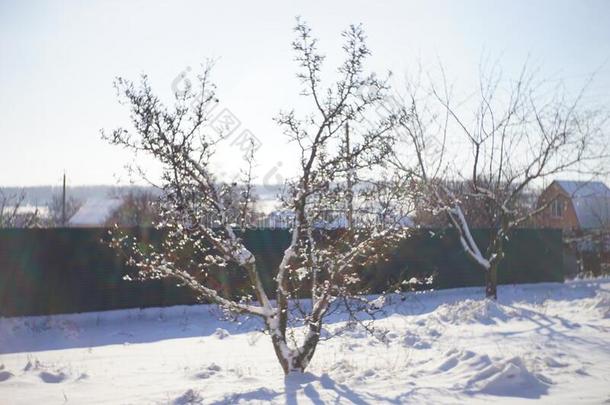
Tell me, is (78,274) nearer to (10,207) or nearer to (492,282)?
(492,282)

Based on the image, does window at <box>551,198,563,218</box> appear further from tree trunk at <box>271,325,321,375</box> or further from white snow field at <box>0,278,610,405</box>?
tree trunk at <box>271,325,321,375</box>

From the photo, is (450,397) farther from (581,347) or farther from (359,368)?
(581,347)

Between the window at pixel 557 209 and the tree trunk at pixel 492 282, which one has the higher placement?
the window at pixel 557 209

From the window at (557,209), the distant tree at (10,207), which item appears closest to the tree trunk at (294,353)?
the distant tree at (10,207)

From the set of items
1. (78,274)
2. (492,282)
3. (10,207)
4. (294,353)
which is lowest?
(294,353)

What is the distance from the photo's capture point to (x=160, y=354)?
8.58m

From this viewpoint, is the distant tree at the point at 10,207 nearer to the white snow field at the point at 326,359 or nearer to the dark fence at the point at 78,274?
the dark fence at the point at 78,274

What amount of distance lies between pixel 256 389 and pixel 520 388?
8.99 ft

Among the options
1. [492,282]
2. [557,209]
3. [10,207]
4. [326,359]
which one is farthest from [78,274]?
[557,209]

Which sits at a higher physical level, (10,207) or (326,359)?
(10,207)

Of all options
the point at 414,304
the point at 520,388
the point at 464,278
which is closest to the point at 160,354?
the point at 520,388

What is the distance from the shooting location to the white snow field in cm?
574

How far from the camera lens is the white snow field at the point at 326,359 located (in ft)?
18.8

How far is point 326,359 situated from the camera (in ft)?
25.1
